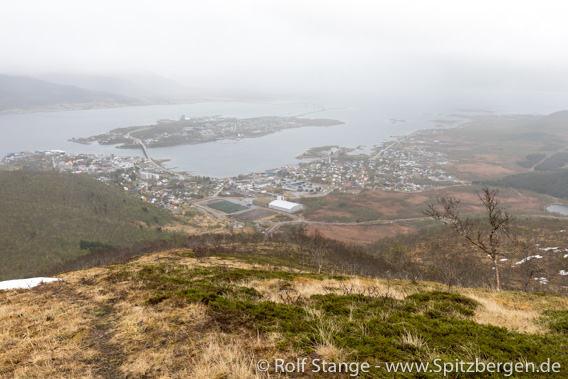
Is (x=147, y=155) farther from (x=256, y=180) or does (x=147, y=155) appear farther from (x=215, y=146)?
(x=256, y=180)

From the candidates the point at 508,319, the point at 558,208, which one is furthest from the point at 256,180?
the point at 508,319

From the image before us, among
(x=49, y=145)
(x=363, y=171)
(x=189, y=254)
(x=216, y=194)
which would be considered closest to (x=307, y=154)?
(x=363, y=171)

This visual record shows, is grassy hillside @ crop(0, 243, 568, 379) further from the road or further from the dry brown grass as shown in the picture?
the road

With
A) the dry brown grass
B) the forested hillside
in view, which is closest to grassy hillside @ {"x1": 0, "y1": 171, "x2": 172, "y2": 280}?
the dry brown grass

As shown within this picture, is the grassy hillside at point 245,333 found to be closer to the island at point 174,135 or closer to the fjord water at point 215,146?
the fjord water at point 215,146

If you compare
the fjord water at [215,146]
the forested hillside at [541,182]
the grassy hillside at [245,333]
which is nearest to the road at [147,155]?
the fjord water at [215,146]

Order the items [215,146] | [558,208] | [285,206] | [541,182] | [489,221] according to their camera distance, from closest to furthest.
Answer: [489,221]
[285,206]
[558,208]
[541,182]
[215,146]
